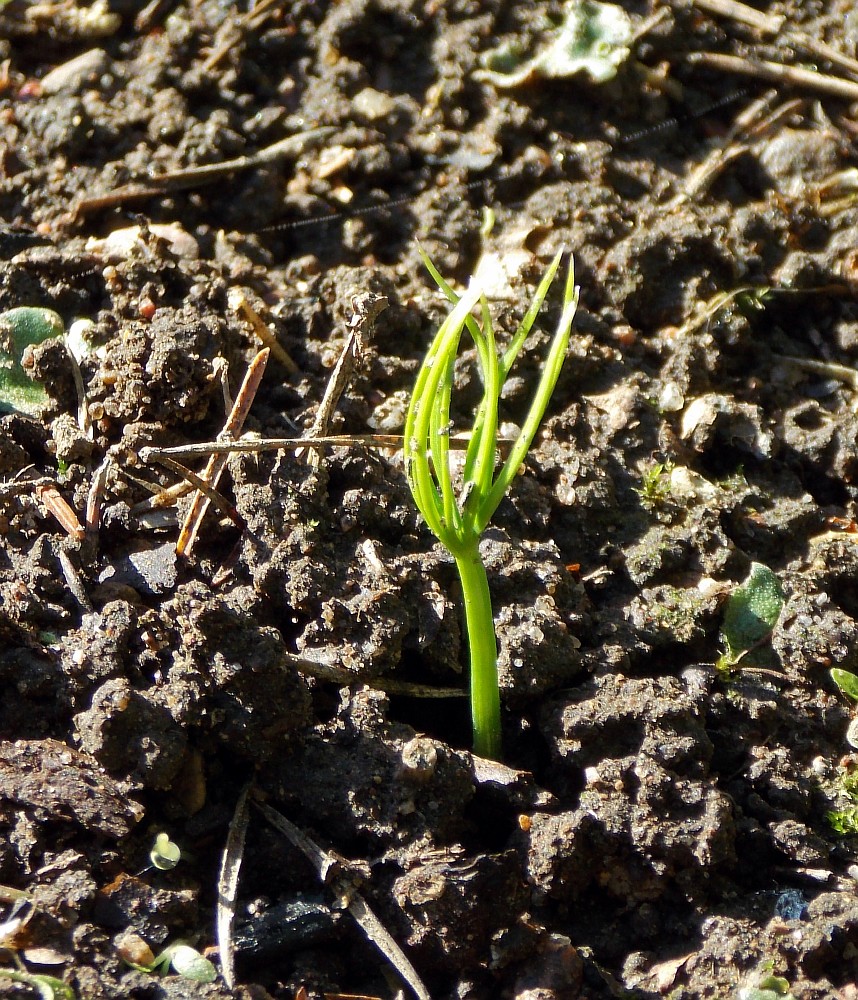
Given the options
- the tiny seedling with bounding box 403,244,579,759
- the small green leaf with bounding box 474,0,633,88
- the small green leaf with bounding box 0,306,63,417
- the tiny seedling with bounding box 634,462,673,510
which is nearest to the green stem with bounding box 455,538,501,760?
the tiny seedling with bounding box 403,244,579,759

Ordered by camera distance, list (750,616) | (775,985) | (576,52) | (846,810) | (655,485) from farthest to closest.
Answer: (576,52) < (655,485) < (750,616) < (846,810) < (775,985)

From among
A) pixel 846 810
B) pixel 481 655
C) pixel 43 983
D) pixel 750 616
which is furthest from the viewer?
pixel 750 616

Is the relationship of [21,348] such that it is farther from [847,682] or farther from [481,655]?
[847,682]

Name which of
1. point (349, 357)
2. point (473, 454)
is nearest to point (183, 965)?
point (473, 454)

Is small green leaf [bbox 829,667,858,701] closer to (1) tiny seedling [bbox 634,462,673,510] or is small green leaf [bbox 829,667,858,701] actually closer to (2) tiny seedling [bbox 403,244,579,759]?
(1) tiny seedling [bbox 634,462,673,510]

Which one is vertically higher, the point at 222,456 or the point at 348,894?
the point at 222,456

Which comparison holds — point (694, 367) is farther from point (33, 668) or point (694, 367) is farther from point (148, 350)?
point (33, 668)

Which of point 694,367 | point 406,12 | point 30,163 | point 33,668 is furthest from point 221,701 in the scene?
point 406,12

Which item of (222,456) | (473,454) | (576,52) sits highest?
(576,52)
